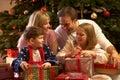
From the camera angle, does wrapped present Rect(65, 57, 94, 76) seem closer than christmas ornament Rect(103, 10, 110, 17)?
Yes

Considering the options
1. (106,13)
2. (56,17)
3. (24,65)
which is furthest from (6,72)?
(106,13)

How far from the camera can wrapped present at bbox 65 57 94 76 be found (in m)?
1.60

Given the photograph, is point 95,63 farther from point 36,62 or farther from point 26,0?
point 26,0

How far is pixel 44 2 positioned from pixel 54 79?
55.3 inches

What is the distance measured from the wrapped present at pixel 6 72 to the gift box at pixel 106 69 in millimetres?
518

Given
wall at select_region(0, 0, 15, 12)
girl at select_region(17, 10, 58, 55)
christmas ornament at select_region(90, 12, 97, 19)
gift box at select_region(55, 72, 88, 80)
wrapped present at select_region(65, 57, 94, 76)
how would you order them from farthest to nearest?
wall at select_region(0, 0, 15, 12)
christmas ornament at select_region(90, 12, 97, 19)
girl at select_region(17, 10, 58, 55)
wrapped present at select_region(65, 57, 94, 76)
gift box at select_region(55, 72, 88, 80)

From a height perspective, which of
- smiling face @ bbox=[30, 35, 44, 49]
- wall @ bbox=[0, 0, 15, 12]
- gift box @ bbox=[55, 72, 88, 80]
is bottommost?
gift box @ bbox=[55, 72, 88, 80]

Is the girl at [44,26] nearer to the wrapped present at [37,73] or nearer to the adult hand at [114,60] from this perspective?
the wrapped present at [37,73]

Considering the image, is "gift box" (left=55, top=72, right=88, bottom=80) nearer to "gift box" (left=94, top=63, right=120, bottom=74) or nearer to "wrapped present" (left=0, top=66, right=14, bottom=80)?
"gift box" (left=94, top=63, right=120, bottom=74)

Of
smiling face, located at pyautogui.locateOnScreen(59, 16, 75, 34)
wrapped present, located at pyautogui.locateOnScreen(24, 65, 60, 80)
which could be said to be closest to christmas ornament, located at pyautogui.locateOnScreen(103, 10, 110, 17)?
smiling face, located at pyautogui.locateOnScreen(59, 16, 75, 34)

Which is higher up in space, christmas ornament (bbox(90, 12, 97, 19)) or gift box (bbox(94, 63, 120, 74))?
christmas ornament (bbox(90, 12, 97, 19))

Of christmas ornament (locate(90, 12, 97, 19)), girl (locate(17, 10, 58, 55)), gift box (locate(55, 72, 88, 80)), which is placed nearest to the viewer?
gift box (locate(55, 72, 88, 80))

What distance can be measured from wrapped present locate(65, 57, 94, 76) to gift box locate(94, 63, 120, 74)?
0.28ft

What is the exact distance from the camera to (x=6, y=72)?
1643 millimetres
